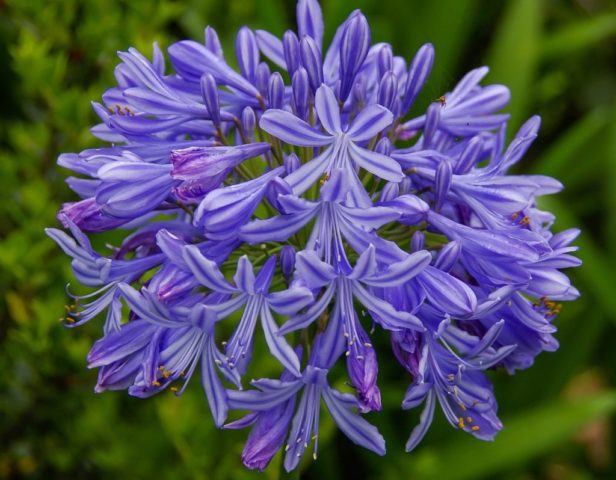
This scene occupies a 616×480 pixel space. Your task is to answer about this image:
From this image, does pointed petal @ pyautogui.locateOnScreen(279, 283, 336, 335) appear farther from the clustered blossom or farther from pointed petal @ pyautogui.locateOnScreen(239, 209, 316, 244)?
pointed petal @ pyautogui.locateOnScreen(239, 209, 316, 244)

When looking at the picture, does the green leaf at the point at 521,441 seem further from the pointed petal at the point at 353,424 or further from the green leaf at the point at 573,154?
the pointed petal at the point at 353,424

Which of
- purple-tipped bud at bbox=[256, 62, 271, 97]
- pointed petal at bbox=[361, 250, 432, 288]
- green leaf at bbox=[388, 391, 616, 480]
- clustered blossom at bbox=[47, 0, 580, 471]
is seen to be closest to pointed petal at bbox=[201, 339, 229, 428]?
clustered blossom at bbox=[47, 0, 580, 471]

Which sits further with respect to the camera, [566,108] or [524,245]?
[566,108]

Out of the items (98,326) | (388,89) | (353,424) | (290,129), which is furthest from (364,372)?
(98,326)

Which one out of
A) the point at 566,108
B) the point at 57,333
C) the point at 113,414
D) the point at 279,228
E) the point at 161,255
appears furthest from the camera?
the point at 566,108

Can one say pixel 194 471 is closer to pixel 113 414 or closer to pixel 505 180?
pixel 113 414

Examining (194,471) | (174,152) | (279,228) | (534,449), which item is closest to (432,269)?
(279,228)
